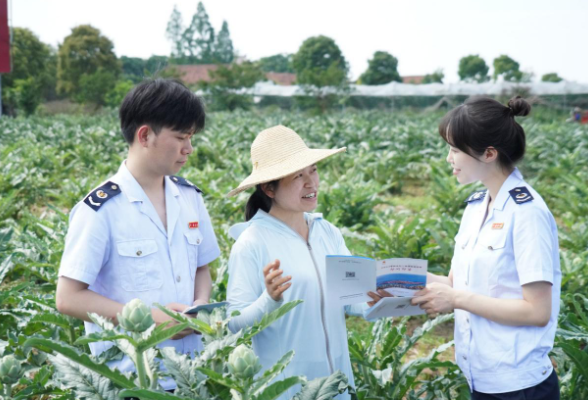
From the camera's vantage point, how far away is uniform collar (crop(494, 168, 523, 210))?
201cm

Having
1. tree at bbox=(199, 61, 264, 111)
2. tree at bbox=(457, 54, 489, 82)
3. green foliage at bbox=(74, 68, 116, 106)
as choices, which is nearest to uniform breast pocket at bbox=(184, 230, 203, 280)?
tree at bbox=(199, 61, 264, 111)

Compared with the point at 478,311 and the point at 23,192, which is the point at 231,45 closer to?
the point at 23,192

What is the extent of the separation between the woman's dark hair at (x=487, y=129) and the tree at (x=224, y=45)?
8328 cm

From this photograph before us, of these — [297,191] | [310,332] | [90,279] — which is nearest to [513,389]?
[310,332]

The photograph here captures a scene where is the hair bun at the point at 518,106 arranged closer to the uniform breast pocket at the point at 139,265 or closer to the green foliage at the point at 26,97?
the uniform breast pocket at the point at 139,265

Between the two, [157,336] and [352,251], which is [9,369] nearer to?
[157,336]

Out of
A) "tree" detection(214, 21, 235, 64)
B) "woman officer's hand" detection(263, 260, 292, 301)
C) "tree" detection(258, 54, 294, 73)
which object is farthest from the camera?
"tree" detection(258, 54, 294, 73)

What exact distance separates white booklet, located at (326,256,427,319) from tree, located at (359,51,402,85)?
67.3 m

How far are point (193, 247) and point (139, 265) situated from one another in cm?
25

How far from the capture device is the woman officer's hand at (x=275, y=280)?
1752 mm

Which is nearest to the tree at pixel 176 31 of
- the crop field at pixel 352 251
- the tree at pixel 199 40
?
the tree at pixel 199 40

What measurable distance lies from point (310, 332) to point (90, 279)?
0.77 metres

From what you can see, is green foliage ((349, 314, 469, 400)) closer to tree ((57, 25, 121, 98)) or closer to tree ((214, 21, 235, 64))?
tree ((57, 25, 121, 98))

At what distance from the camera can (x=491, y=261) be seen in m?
1.99
